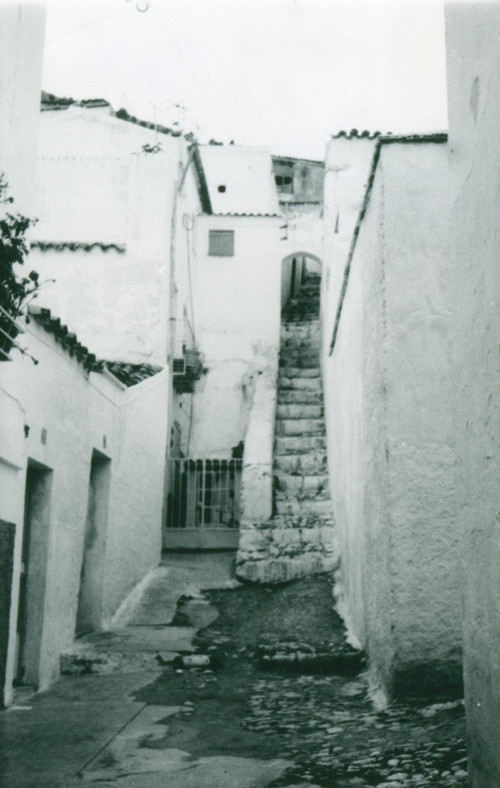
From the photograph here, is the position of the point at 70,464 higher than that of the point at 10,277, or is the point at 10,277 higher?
the point at 10,277

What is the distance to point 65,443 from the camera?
7.92m

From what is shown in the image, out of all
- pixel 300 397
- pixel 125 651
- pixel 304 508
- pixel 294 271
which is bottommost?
pixel 125 651

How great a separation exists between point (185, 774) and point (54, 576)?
3360 millimetres

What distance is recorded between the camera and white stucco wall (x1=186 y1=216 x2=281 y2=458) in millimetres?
17359

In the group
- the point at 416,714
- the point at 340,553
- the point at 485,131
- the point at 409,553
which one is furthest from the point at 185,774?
the point at 340,553

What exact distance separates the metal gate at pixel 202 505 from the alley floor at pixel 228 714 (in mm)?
3712

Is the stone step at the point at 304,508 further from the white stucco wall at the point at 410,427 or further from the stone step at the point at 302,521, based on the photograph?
the white stucco wall at the point at 410,427

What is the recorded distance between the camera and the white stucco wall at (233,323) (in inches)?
683

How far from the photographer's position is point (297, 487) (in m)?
12.5

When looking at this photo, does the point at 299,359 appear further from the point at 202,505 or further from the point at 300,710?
the point at 300,710

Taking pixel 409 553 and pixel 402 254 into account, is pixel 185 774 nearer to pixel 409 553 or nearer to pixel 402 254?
A: pixel 409 553

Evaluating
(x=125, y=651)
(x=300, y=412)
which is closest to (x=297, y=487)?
(x=300, y=412)

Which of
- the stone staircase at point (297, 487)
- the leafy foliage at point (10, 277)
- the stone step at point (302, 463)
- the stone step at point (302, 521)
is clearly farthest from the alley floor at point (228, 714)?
the stone step at point (302, 463)

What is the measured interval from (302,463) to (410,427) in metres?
7.18
